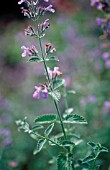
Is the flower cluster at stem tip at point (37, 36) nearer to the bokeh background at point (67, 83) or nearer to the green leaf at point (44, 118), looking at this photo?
the green leaf at point (44, 118)

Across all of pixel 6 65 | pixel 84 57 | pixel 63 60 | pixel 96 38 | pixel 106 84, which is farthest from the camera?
pixel 6 65

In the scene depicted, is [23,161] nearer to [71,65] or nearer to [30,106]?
[30,106]

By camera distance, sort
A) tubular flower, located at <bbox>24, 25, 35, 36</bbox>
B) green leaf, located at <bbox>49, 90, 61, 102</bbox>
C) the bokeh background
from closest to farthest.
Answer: green leaf, located at <bbox>49, 90, 61, 102</bbox>
tubular flower, located at <bbox>24, 25, 35, 36</bbox>
the bokeh background

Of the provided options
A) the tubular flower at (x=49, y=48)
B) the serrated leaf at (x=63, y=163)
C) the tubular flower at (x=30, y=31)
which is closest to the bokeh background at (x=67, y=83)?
the serrated leaf at (x=63, y=163)

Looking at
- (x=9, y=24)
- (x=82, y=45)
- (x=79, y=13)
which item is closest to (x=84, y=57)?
(x=82, y=45)

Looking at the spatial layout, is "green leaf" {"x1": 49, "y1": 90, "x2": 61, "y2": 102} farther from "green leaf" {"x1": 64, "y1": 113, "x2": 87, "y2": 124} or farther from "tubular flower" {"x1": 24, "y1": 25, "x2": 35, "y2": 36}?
"tubular flower" {"x1": 24, "y1": 25, "x2": 35, "y2": 36}

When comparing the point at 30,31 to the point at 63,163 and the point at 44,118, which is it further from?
the point at 63,163

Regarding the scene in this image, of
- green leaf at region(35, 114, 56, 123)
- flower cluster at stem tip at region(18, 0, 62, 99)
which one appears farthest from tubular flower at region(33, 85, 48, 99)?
green leaf at region(35, 114, 56, 123)

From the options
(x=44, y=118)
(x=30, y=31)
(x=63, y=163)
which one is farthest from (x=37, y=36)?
(x=63, y=163)
